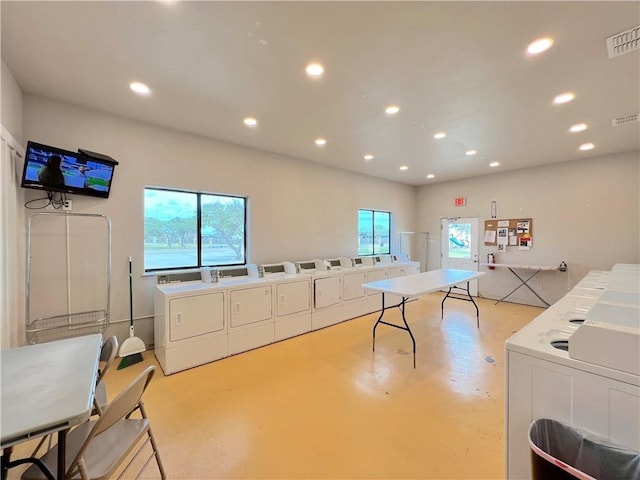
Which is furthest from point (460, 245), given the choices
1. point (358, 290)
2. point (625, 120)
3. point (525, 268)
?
point (625, 120)

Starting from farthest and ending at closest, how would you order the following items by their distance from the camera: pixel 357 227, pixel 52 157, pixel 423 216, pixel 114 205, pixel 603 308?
pixel 423 216 < pixel 357 227 < pixel 114 205 < pixel 52 157 < pixel 603 308

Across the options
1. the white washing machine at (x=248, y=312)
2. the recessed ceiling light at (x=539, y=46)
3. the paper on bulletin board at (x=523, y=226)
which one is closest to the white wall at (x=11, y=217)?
the white washing machine at (x=248, y=312)

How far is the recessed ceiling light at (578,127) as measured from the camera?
11.2 ft

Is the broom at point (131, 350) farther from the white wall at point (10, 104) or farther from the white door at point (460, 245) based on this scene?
the white door at point (460, 245)

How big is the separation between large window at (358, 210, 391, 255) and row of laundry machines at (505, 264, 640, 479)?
4.82 meters

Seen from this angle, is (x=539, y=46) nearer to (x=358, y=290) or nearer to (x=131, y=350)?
(x=358, y=290)

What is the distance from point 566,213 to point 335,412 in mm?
5871

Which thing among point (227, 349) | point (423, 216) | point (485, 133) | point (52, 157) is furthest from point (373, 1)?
point (423, 216)

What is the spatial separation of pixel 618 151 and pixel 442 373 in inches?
201

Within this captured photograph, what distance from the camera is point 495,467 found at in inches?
67.5

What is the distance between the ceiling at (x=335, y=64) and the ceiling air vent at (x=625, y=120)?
0.58ft

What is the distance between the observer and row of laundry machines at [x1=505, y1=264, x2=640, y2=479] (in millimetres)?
1082

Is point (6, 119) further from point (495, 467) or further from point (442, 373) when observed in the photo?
point (442, 373)

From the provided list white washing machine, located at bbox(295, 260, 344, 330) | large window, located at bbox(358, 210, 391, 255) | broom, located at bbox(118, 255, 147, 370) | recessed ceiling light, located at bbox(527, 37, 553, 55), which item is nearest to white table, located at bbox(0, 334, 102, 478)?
broom, located at bbox(118, 255, 147, 370)
